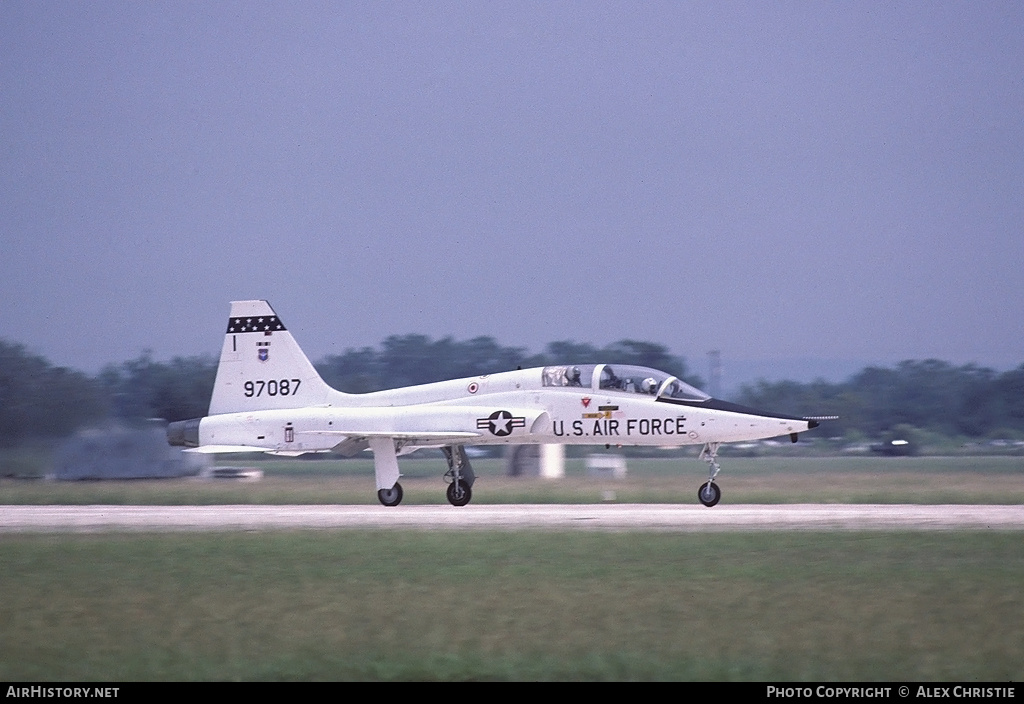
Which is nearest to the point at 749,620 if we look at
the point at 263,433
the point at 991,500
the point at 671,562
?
the point at 671,562

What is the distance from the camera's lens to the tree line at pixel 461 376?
93.2 ft

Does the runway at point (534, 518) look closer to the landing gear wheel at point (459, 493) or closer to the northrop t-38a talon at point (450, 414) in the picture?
the landing gear wheel at point (459, 493)

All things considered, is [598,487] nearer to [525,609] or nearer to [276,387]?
[276,387]

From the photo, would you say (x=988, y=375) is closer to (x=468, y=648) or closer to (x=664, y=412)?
(x=664, y=412)

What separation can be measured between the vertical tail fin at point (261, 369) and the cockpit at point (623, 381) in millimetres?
4701

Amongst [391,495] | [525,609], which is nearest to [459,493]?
[391,495]

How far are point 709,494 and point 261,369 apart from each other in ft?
29.8

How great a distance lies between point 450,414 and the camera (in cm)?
2095

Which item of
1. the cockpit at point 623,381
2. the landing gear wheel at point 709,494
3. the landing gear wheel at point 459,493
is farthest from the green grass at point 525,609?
the landing gear wheel at point 459,493

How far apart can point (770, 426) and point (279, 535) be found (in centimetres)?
875

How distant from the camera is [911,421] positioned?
47875 mm

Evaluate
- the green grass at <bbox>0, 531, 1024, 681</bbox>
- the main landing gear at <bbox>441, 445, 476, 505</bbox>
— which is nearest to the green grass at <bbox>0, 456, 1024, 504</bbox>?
the main landing gear at <bbox>441, 445, 476, 505</bbox>

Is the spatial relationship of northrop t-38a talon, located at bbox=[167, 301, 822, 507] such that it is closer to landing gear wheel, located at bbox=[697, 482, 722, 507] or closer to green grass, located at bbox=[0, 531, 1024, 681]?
landing gear wheel, located at bbox=[697, 482, 722, 507]

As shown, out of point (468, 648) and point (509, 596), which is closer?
point (468, 648)
